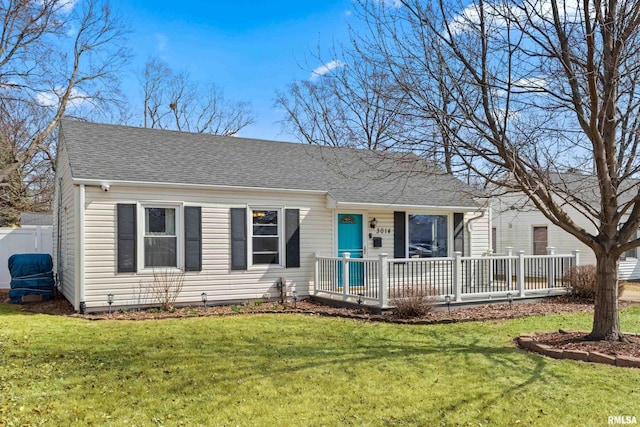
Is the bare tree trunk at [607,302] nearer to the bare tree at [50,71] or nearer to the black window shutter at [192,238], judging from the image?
the black window shutter at [192,238]

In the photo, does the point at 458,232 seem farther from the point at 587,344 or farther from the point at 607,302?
the point at 587,344

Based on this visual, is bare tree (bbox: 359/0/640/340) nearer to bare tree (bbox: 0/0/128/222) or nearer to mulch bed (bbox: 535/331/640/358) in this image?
mulch bed (bbox: 535/331/640/358)

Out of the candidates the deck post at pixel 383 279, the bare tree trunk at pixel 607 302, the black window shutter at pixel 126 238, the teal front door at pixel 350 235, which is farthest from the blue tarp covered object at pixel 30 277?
the bare tree trunk at pixel 607 302

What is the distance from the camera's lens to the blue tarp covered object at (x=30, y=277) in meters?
11.6

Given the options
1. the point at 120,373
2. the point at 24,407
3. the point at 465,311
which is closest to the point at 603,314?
the point at 465,311

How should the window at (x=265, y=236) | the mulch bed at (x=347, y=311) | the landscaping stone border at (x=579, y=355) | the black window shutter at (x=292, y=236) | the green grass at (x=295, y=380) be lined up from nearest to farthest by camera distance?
the green grass at (x=295, y=380) < the landscaping stone border at (x=579, y=355) < the mulch bed at (x=347, y=311) < the window at (x=265, y=236) < the black window shutter at (x=292, y=236)

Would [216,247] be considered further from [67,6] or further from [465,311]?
[67,6]

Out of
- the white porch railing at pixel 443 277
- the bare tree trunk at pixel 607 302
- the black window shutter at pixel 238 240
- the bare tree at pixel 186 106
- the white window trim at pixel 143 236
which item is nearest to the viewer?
the bare tree trunk at pixel 607 302

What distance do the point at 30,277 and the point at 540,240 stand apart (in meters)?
18.3

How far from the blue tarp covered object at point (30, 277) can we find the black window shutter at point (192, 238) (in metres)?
4.44

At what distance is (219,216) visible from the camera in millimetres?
10750

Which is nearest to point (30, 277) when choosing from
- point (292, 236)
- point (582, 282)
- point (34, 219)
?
point (292, 236)

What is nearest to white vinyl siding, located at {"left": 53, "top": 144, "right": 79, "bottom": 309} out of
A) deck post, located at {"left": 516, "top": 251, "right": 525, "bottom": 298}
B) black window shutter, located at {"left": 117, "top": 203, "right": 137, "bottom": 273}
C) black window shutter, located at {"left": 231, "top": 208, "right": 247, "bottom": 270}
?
black window shutter, located at {"left": 117, "top": 203, "right": 137, "bottom": 273}

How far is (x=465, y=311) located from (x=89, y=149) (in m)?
9.20
